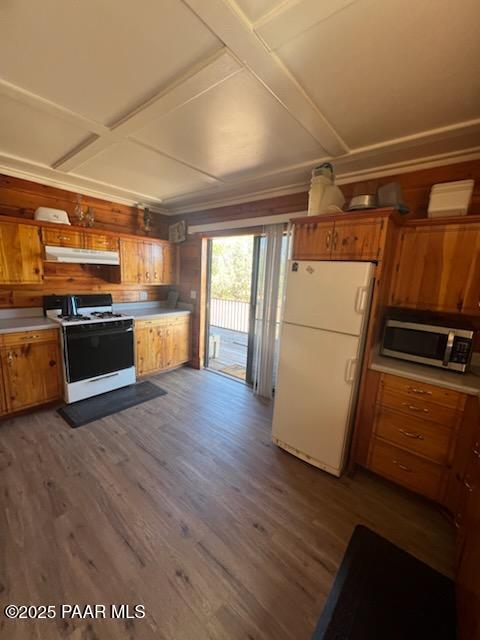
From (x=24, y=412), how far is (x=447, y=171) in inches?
180

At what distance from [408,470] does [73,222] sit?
14.4 feet

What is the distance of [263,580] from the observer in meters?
1.35

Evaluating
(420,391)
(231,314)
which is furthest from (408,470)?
(231,314)

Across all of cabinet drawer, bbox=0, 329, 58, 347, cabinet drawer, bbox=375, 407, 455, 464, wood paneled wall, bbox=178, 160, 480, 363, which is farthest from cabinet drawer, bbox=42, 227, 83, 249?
cabinet drawer, bbox=375, 407, 455, 464

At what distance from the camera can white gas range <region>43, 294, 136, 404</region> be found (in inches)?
110

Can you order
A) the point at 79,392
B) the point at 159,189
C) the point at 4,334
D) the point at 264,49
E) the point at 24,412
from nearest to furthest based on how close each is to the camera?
the point at 264,49 → the point at 4,334 → the point at 24,412 → the point at 79,392 → the point at 159,189

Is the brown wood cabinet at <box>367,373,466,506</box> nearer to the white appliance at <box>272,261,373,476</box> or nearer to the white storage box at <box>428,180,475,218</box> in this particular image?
the white appliance at <box>272,261,373,476</box>

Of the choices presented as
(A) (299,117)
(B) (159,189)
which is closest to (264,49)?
(A) (299,117)

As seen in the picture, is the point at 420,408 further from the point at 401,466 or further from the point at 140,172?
the point at 140,172

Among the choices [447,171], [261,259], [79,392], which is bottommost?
[79,392]

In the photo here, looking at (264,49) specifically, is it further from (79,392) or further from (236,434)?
(79,392)

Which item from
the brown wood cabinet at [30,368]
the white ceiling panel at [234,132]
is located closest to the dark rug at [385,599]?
the white ceiling panel at [234,132]

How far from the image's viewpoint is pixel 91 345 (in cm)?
293

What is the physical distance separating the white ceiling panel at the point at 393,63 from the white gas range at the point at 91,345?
291cm
